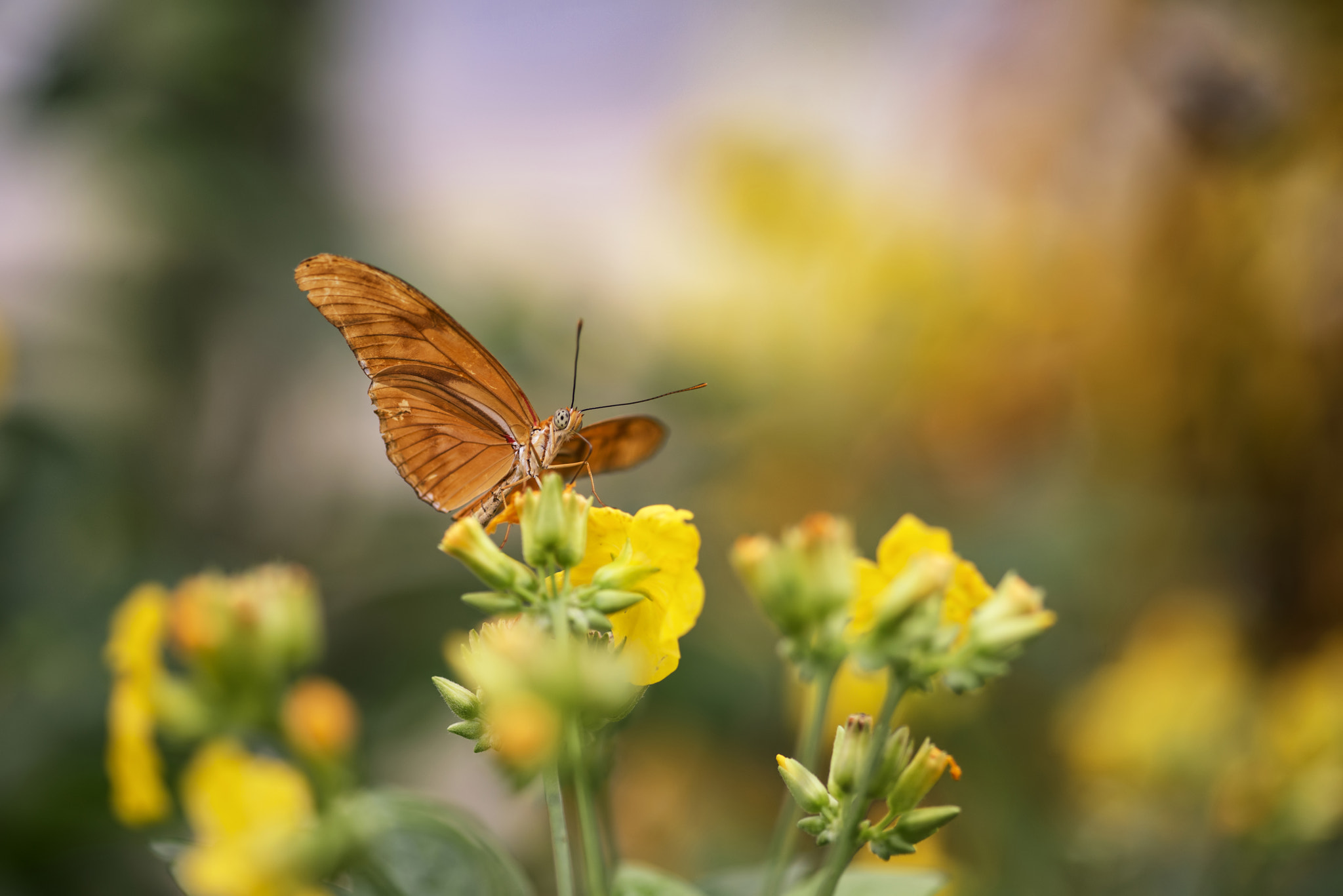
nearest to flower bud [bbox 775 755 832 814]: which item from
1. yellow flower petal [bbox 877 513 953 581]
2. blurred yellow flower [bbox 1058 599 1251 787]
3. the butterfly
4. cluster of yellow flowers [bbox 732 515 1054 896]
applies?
cluster of yellow flowers [bbox 732 515 1054 896]

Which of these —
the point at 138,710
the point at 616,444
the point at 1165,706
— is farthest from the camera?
the point at 1165,706

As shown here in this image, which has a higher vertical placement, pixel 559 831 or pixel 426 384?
pixel 426 384

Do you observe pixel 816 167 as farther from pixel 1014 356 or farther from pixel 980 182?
pixel 1014 356

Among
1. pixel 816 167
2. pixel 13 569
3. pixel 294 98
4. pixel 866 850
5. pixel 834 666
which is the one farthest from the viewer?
pixel 816 167

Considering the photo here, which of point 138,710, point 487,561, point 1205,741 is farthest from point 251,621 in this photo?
point 1205,741

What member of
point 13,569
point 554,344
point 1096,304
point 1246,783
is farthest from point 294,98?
point 1246,783

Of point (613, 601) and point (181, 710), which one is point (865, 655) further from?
point (181, 710)

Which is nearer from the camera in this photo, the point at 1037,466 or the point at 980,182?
the point at 1037,466
